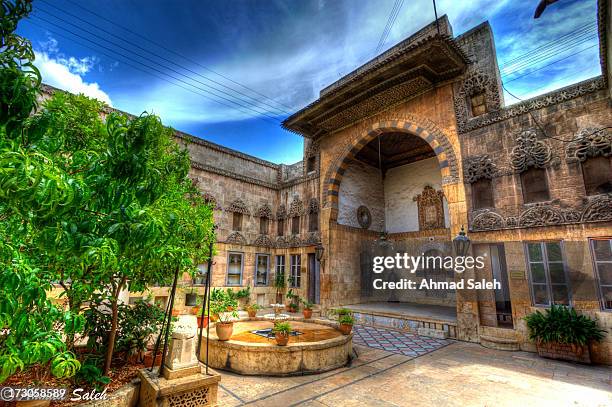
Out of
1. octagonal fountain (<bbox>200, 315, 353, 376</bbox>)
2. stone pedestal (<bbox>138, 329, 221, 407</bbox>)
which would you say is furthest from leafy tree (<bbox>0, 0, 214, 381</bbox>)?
octagonal fountain (<bbox>200, 315, 353, 376</bbox>)

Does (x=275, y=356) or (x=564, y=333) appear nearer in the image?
(x=275, y=356)

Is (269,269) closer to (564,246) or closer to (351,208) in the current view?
(351,208)

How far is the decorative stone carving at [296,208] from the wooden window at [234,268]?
3.12 m

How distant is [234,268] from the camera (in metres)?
13.2

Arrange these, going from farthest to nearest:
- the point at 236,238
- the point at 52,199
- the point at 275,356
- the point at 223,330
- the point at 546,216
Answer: the point at 236,238 < the point at 546,216 < the point at 223,330 < the point at 275,356 < the point at 52,199

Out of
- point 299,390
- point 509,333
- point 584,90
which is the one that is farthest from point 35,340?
point 584,90

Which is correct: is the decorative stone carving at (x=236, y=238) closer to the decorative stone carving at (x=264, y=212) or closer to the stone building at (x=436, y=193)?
the stone building at (x=436, y=193)

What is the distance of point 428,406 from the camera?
166 inches

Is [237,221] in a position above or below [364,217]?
below

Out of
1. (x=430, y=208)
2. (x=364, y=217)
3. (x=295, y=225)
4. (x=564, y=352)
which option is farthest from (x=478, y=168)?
(x=295, y=225)

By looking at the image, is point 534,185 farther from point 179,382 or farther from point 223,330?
point 179,382

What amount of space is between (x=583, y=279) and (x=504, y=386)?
369 centimetres

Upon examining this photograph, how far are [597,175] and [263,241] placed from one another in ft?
39.1

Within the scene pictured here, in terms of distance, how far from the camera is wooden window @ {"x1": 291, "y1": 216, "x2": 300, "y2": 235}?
14125 millimetres
